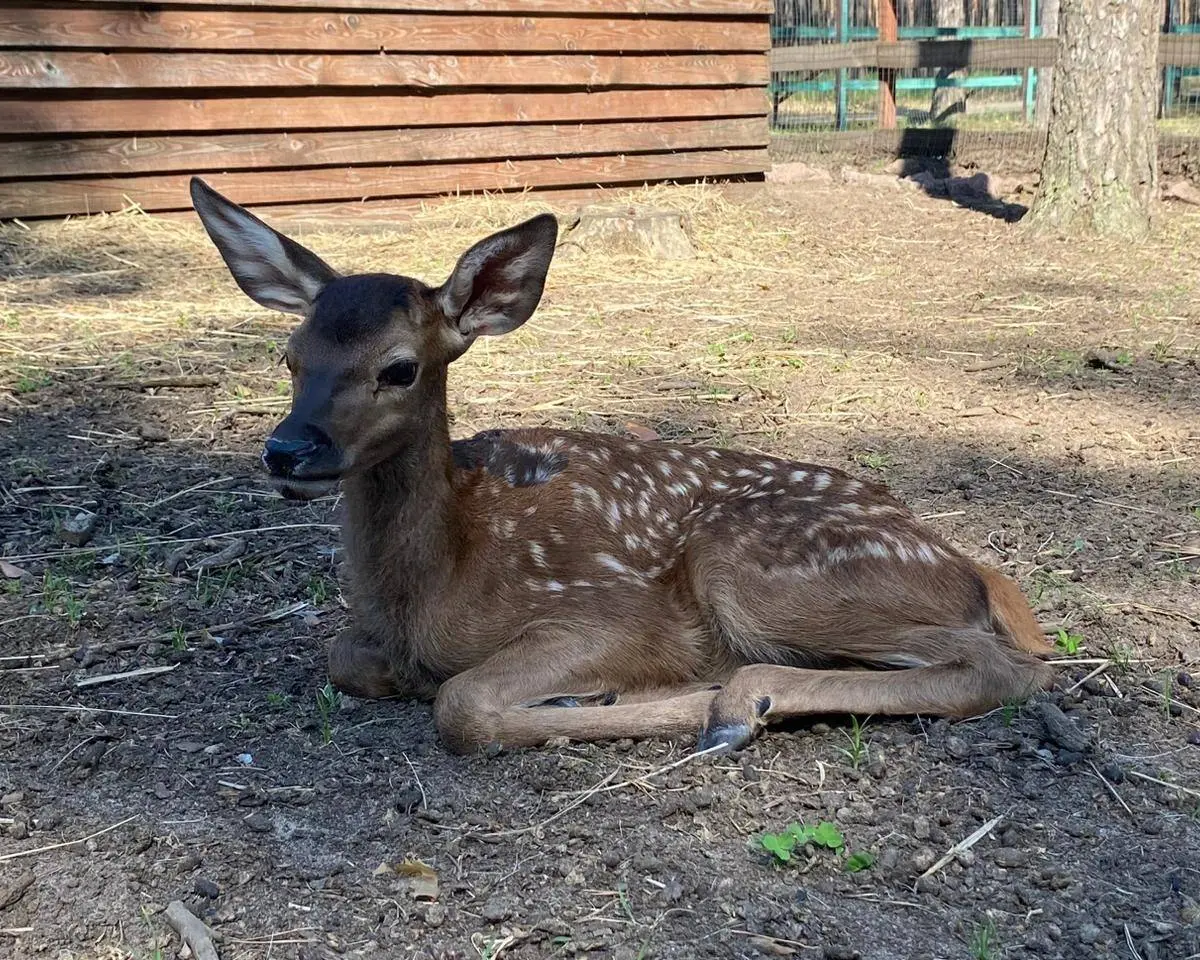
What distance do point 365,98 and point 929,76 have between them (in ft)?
34.0

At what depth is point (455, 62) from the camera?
38.5 feet

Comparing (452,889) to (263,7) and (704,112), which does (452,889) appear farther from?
(704,112)

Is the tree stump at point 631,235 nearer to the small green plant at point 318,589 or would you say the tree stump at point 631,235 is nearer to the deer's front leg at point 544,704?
the small green plant at point 318,589

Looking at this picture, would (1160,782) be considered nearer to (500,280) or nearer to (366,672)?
(366,672)

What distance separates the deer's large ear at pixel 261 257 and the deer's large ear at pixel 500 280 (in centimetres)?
43

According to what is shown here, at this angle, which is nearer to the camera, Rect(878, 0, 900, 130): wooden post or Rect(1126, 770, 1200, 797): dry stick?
Rect(1126, 770, 1200, 797): dry stick

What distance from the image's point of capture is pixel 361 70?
11.1 meters

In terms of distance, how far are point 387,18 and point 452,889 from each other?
9828mm

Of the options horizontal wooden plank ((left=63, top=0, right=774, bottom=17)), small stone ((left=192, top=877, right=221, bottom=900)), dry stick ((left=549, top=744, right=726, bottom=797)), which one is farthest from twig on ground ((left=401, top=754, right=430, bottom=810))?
horizontal wooden plank ((left=63, top=0, right=774, bottom=17))

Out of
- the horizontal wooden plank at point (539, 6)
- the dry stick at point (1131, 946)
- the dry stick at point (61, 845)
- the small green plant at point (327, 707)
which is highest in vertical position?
the horizontal wooden plank at point (539, 6)

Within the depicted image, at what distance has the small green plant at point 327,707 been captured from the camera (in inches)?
Result: 144

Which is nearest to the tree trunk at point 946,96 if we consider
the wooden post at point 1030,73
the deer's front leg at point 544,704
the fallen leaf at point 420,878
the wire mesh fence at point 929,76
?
the wire mesh fence at point 929,76

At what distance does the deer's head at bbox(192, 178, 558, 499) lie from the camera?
3504mm

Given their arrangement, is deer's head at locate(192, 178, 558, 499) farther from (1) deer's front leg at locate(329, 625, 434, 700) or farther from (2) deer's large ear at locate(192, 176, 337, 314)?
(1) deer's front leg at locate(329, 625, 434, 700)
